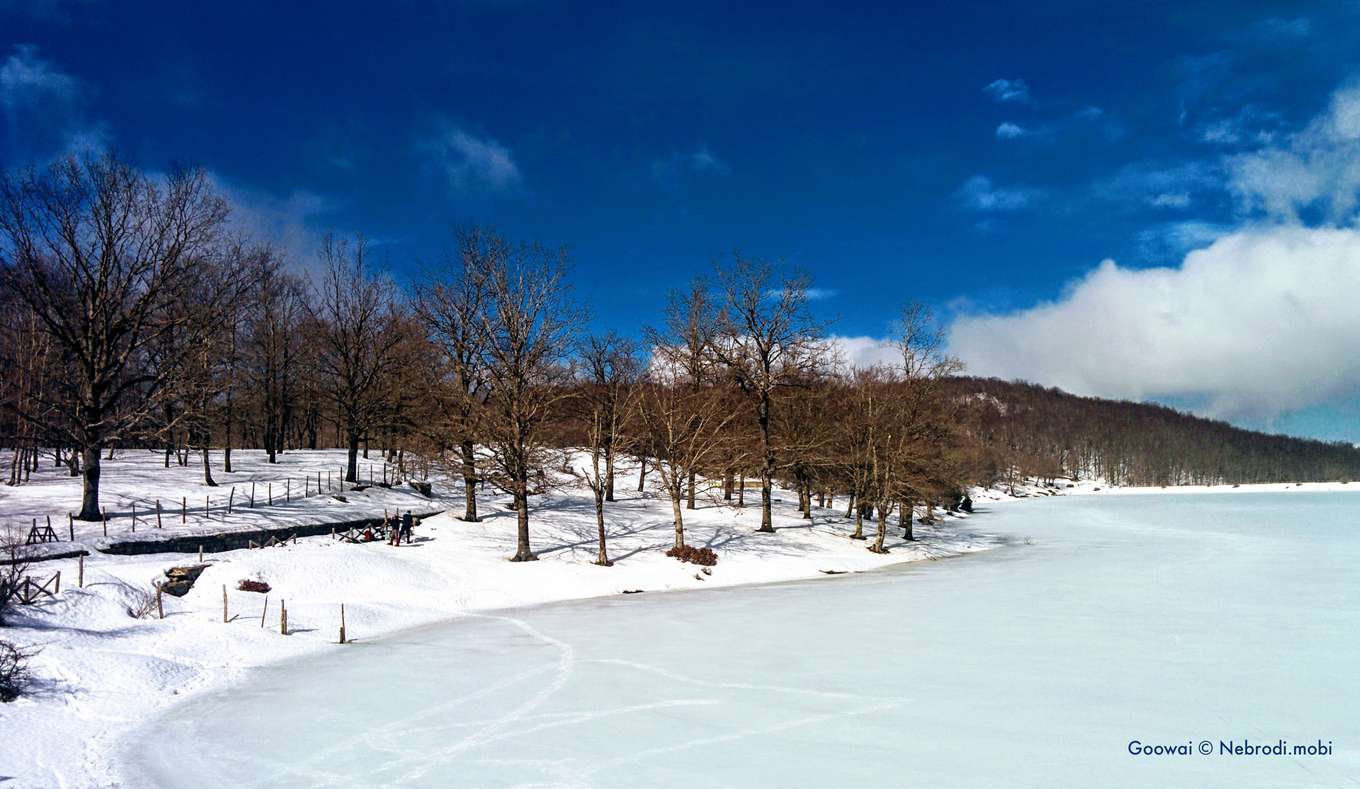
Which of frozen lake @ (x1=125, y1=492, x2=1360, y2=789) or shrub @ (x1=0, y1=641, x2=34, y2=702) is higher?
shrub @ (x1=0, y1=641, x2=34, y2=702)

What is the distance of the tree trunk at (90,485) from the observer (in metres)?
25.5

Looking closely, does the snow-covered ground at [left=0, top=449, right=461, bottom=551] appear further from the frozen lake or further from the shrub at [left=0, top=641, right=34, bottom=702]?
the frozen lake

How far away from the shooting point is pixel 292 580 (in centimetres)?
2247

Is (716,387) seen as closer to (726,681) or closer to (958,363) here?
(958,363)

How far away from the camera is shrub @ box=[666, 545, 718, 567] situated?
31.0m

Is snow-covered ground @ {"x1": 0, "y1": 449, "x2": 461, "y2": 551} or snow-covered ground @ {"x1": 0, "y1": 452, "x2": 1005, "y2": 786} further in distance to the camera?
snow-covered ground @ {"x1": 0, "y1": 449, "x2": 461, "y2": 551}

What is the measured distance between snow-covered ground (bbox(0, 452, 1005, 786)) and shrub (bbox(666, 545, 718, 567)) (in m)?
0.54

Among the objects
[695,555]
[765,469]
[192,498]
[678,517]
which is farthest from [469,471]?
[765,469]

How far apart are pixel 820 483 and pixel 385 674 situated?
35246 mm

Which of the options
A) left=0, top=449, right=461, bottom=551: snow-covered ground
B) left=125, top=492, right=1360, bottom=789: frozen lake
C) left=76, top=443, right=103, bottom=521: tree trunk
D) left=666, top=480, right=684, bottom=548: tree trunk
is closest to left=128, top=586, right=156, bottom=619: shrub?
left=125, top=492, right=1360, bottom=789: frozen lake

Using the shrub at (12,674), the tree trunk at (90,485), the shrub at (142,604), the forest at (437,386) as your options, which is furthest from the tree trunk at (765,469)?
the shrub at (12,674)

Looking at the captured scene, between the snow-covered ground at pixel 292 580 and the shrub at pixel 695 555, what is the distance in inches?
21.1

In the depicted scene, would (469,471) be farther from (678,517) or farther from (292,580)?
(292,580)

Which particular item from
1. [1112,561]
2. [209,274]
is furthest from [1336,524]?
[209,274]
